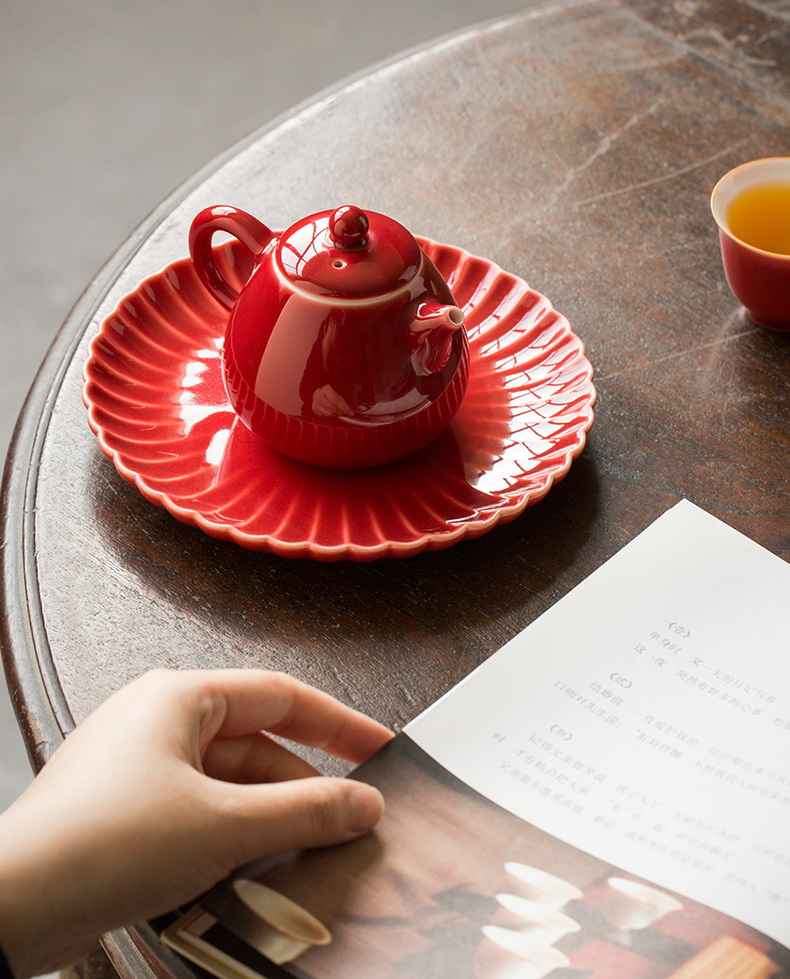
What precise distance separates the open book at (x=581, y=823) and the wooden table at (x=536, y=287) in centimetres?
3

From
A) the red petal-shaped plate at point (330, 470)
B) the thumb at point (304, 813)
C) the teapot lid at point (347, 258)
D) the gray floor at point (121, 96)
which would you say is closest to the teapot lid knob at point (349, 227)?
the teapot lid at point (347, 258)

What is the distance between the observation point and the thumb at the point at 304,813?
36 cm

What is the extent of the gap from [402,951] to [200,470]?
0.28 metres

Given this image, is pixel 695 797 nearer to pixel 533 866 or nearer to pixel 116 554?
pixel 533 866

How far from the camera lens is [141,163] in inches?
74.2

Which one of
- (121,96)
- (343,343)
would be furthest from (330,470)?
(121,96)

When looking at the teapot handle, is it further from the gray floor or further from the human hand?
the gray floor

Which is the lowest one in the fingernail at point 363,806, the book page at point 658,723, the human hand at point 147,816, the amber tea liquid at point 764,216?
the book page at point 658,723

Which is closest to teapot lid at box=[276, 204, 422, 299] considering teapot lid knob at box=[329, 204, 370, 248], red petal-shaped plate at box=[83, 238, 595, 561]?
teapot lid knob at box=[329, 204, 370, 248]

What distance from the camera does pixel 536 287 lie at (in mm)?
684

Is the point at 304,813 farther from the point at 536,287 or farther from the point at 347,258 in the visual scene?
the point at 536,287

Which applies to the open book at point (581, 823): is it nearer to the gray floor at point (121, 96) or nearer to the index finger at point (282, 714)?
the index finger at point (282, 714)

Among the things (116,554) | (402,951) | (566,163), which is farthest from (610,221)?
(402,951)

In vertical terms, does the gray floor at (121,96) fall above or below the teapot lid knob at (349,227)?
below
